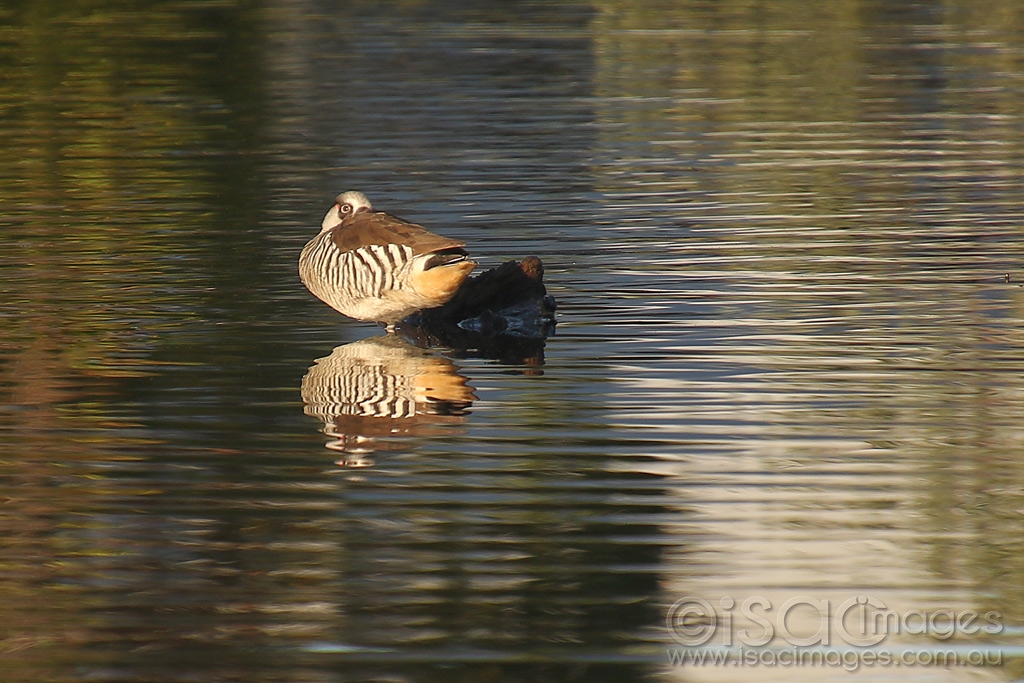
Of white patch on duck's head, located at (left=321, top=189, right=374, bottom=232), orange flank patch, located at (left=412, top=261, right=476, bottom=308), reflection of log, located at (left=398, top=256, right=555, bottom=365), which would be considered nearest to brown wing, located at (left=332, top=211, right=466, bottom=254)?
orange flank patch, located at (left=412, top=261, right=476, bottom=308)

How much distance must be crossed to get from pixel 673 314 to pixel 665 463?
3.46 m

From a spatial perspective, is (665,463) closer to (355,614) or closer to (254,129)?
(355,614)

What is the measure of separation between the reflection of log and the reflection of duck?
1.75ft

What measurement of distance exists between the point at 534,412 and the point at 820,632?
133 inches

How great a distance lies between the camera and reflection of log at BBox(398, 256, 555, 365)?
1181cm

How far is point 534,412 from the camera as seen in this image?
9.70 meters

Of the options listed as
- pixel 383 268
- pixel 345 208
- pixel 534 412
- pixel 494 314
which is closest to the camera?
pixel 534 412

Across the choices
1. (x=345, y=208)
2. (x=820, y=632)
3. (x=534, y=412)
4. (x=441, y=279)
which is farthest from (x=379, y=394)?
(x=820, y=632)

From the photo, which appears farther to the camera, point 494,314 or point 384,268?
point 494,314

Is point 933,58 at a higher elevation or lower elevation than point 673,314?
higher

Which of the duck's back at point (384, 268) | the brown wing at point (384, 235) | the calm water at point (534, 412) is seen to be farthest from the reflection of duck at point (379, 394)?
the brown wing at point (384, 235)

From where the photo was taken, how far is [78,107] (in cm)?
2522

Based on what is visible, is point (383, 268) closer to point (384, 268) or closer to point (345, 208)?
point (384, 268)

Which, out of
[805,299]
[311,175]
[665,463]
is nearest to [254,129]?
[311,175]
